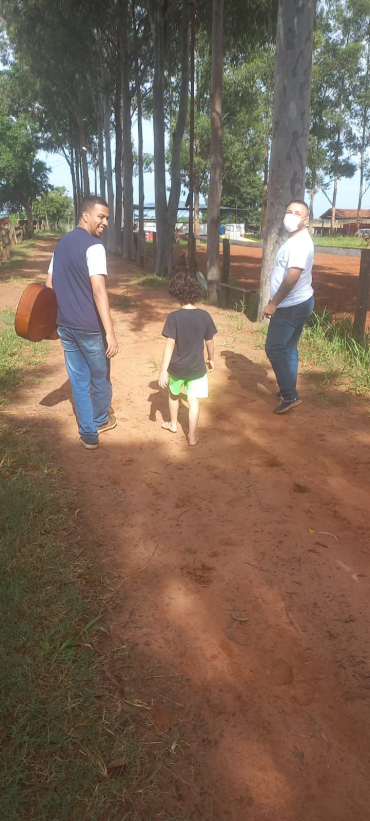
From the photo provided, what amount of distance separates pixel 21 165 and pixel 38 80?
50.6ft

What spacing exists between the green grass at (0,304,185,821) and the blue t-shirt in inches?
58.8

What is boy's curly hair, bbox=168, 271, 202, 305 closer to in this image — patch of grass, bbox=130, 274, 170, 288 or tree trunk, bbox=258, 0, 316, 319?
tree trunk, bbox=258, 0, 316, 319

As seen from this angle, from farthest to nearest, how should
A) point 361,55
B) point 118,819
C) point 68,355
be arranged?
point 361,55
point 68,355
point 118,819

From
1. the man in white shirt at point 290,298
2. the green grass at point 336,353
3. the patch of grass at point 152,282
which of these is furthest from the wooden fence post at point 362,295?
the patch of grass at point 152,282

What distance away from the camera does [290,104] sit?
323 inches

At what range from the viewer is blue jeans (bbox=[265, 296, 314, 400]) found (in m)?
5.21

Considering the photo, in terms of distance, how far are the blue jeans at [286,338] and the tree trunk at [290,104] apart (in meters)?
3.85

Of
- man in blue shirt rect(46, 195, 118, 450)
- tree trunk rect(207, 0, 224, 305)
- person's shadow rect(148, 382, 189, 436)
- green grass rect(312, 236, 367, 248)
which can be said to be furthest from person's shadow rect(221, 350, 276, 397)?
green grass rect(312, 236, 367, 248)

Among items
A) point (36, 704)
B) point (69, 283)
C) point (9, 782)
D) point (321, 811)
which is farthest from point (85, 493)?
point (321, 811)

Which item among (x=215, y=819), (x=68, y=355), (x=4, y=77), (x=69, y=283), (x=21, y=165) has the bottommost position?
(x=215, y=819)

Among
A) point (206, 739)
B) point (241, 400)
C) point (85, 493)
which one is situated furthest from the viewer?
point (241, 400)

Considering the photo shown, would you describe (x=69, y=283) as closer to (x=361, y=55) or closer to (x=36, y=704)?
(x=36, y=704)

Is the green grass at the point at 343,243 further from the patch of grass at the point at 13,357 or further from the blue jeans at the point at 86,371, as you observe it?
the blue jeans at the point at 86,371

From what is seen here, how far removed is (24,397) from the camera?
604cm
